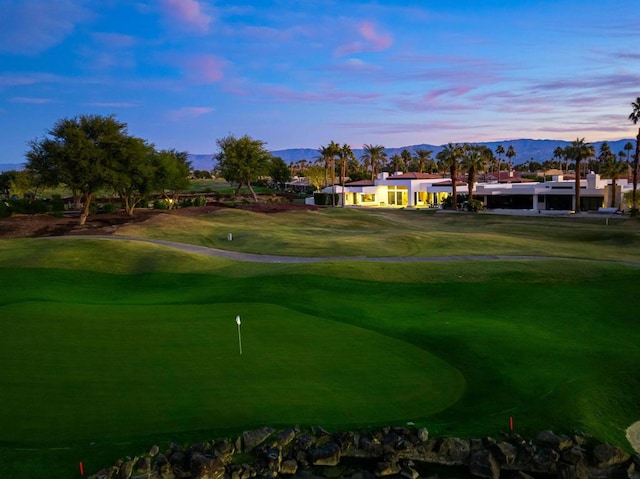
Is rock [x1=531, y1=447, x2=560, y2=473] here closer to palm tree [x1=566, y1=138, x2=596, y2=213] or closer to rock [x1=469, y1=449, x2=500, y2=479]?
rock [x1=469, y1=449, x2=500, y2=479]

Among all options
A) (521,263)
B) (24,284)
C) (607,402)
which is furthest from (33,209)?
(607,402)

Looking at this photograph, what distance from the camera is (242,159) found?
100375mm

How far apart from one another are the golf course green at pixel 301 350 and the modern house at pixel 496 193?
6685 centimetres

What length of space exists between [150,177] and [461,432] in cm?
6054

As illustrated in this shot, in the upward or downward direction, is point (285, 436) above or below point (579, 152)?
below

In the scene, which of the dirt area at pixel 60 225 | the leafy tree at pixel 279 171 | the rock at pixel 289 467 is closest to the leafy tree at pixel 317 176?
the leafy tree at pixel 279 171

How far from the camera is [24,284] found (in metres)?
31.5

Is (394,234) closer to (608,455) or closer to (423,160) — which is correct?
(608,455)

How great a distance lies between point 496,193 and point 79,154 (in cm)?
7504

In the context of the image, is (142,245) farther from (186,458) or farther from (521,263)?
(186,458)

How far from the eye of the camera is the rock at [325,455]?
13102 millimetres

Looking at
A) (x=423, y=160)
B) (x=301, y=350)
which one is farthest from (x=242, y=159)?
(x=423, y=160)

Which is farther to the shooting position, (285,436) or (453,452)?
(453,452)

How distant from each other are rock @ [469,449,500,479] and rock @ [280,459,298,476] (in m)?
4.17
